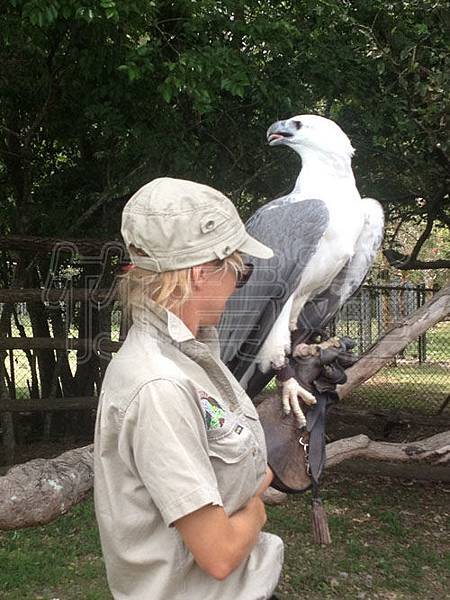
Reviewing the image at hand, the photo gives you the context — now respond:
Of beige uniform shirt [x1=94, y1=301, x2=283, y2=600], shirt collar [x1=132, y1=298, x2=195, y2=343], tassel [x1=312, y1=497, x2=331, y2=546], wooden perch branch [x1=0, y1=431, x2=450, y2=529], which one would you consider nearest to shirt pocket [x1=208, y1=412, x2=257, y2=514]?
beige uniform shirt [x1=94, y1=301, x2=283, y2=600]

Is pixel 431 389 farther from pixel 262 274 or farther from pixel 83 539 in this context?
pixel 262 274

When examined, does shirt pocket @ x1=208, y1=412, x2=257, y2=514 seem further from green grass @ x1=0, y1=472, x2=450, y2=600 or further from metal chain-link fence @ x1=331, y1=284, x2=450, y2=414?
metal chain-link fence @ x1=331, y1=284, x2=450, y2=414

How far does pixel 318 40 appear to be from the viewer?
16.0ft

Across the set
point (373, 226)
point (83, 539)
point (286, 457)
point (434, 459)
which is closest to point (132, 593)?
point (286, 457)

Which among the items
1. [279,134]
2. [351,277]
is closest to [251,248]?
[351,277]

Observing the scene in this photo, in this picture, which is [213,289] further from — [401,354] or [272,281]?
[401,354]

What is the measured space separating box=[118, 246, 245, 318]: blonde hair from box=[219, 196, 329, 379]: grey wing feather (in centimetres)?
167

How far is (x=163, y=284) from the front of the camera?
4.19 ft

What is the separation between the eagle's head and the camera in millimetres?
3187

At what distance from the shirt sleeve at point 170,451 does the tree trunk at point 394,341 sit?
226cm

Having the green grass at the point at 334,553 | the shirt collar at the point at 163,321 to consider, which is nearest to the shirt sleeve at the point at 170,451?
the shirt collar at the point at 163,321

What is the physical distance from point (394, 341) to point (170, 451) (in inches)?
105

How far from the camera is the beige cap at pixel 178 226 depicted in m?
1.25

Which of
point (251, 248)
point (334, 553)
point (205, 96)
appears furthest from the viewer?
point (334, 553)
